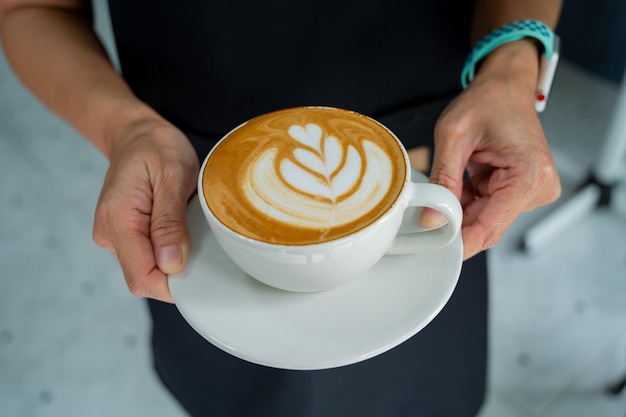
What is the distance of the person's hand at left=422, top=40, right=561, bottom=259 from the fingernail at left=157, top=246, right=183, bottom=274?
0.81 ft

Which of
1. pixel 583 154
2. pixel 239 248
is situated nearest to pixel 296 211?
pixel 239 248

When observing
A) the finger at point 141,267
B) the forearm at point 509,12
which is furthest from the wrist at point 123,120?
the forearm at point 509,12

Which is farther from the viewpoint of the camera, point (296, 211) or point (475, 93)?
point (475, 93)

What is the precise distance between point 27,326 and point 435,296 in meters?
1.27

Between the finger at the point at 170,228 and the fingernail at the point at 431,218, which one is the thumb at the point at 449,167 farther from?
the finger at the point at 170,228

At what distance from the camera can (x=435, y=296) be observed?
48 cm

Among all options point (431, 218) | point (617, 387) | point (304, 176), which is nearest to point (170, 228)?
point (304, 176)

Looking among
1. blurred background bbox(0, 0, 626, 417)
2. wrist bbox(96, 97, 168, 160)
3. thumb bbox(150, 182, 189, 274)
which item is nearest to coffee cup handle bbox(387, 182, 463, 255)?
thumb bbox(150, 182, 189, 274)

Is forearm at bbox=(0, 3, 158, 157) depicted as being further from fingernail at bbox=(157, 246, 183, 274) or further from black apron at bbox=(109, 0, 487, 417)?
fingernail at bbox=(157, 246, 183, 274)

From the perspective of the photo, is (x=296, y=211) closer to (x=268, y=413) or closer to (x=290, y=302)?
(x=290, y=302)

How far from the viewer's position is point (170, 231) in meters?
0.52

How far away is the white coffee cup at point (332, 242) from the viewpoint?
1.44 ft

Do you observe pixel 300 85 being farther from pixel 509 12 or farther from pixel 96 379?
pixel 96 379

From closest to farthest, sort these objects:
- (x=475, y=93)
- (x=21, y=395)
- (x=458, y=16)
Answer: (x=475, y=93)
(x=458, y=16)
(x=21, y=395)
